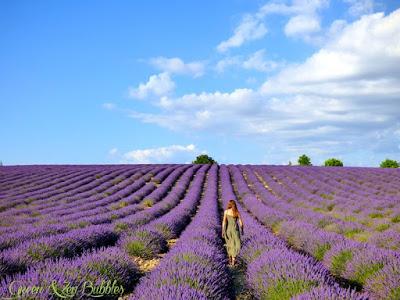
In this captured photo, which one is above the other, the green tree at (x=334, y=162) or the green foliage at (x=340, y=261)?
the green tree at (x=334, y=162)

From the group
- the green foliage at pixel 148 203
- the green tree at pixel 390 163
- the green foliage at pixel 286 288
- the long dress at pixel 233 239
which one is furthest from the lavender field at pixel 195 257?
the green tree at pixel 390 163

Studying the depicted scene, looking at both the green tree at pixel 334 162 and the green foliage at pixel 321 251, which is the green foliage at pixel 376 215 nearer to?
the green foliage at pixel 321 251

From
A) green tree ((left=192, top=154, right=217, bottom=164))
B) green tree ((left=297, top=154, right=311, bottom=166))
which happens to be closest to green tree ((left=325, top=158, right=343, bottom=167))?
green tree ((left=297, top=154, right=311, bottom=166))

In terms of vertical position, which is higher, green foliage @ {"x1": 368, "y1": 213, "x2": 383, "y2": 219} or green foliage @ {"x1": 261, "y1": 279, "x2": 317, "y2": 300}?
green foliage @ {"x1": 261, "y1": 279, "x2": 317, "y2": 300}

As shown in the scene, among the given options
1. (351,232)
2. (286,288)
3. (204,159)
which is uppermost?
(204,159)

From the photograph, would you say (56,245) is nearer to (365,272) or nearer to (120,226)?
(120,226)

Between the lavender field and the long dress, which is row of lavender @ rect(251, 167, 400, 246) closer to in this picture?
the lavender field

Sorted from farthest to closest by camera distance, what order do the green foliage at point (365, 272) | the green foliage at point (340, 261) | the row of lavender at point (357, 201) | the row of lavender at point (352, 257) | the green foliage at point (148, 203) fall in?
the green foliage at point (148, 203), the row of lavender at point (357, 201), the green foliage at point (340, 261), the green foliage at point (365, 272), the row of lavender at point (352, 257)

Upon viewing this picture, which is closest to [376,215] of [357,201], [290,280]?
[357,201]

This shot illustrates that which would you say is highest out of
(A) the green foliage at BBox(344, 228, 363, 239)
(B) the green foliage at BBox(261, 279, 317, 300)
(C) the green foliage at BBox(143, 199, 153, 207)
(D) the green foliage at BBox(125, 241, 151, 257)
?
(C) the green foliage at BBox(143, 199, 153, 207)

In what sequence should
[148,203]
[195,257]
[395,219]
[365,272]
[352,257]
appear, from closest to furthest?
[195,257] → [365,272] → [352,257] → [395,219] → [148,203]

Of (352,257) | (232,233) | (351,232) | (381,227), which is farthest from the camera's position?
(381,227)

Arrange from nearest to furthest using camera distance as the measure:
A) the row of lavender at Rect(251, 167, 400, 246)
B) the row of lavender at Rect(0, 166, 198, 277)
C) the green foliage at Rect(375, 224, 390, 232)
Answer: the row of lavender at Rect(0, 166, 198, 277), the row of lavender at Rect(251, 167, 400, 246), the green foliage at Rect(375, 224, 390, 232)

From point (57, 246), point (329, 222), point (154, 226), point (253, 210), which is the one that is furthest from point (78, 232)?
point (253, 210)
